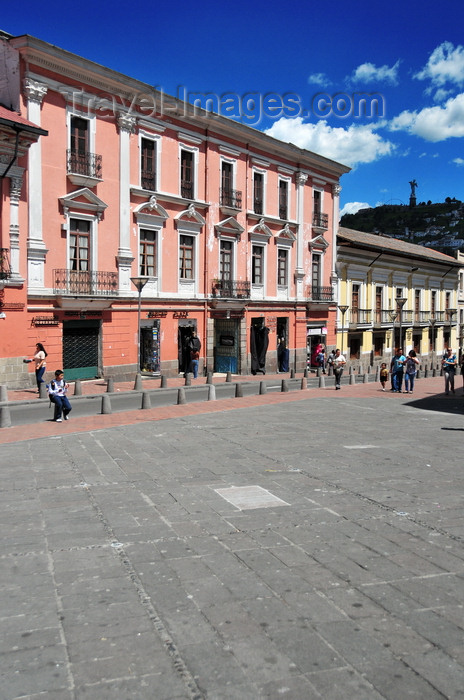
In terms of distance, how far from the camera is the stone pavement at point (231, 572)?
166 inches

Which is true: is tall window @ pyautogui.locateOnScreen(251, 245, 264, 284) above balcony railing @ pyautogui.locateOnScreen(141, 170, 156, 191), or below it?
below

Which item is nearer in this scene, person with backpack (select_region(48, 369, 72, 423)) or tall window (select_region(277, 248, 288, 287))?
person with backpack (select_region(48, 369, 72, 423))

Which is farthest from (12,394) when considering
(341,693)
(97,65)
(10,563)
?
(341,693)

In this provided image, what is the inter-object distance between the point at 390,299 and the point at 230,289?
776 inches

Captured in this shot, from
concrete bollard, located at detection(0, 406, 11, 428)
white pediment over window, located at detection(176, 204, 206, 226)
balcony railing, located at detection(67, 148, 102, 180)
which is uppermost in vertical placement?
balcony railing, located at detection(67, 148, 102, 180)

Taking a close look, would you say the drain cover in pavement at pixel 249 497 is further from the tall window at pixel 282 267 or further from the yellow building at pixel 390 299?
the yellow building at pixel 390 299

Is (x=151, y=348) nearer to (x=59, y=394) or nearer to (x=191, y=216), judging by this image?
(x=191, y=216)

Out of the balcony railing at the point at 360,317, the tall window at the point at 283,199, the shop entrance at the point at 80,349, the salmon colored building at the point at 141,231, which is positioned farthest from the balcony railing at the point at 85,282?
the balcony railing at the point at 360,317

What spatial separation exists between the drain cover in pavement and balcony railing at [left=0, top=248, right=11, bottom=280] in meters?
15.5

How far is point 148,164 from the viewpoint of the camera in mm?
27078

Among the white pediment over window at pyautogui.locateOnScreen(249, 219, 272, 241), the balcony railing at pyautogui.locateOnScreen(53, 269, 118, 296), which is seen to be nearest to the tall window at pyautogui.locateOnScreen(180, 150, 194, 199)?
the white pediment over window at pyautogui.locateOnScreen(249, 219, 272, 241)

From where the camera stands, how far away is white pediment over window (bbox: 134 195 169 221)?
86.7 ft

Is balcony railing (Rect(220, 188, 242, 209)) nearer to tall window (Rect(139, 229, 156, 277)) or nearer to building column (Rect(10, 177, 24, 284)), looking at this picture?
tall window (Rect(139, 229, 156, 277))

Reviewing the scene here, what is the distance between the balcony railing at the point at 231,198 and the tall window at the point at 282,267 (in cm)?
463
